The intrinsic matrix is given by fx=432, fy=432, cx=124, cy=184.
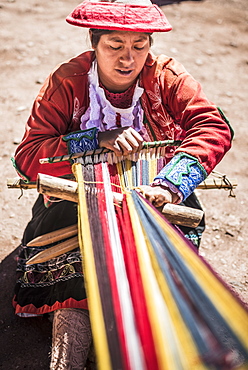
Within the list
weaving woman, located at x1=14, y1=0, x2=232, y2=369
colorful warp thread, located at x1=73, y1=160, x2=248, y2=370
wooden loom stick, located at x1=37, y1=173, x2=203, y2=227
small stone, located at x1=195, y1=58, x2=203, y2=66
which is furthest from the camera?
small stone, located at x1=195, y1=58, x2=203, y2=66

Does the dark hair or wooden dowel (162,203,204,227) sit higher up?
the dark hair

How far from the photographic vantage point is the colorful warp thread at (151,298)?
50.5 inches

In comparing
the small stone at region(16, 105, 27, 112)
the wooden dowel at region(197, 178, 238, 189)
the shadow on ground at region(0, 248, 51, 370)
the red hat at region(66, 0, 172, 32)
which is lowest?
the shadow on ground at region(0, 248, 51, 370)

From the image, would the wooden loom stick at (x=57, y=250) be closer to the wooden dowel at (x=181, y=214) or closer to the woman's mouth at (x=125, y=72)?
the wooden dowel at (x=181, y=214)

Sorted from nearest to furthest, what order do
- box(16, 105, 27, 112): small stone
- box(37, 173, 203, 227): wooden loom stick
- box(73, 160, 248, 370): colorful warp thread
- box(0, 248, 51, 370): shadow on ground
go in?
1. box(73, 160, 248, 370): colorful warp thread
2. box(37, 173, 203, 227): wooden loom stick
3. box(0, 248, 51, 370): shadow on ground
4. box(16, 105, 27, 112): small stone

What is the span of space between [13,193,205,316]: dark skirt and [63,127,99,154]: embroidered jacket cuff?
12.7 inches

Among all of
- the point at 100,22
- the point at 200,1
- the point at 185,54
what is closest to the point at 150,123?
the point at 100,22

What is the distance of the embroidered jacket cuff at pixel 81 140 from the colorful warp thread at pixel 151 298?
0.31 meters

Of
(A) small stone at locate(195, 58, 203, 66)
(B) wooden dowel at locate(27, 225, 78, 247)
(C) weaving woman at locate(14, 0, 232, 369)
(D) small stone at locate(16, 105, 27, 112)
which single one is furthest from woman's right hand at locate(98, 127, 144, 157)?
(A) small stone at locate(195, 58, 203, 66)

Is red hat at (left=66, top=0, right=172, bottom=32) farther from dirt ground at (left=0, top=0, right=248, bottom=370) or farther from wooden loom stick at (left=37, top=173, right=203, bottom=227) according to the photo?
dirt ground at (left=0, top=0, right=248, bottom=370)

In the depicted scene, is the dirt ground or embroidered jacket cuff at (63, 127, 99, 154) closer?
embroidered jacket cuff at (63, 127, 99, 154)

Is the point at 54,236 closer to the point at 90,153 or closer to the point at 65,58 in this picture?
the point at 90,153

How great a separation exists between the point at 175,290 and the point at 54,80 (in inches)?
47.2

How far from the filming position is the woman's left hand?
5.98 feet
